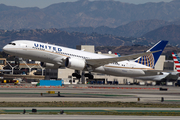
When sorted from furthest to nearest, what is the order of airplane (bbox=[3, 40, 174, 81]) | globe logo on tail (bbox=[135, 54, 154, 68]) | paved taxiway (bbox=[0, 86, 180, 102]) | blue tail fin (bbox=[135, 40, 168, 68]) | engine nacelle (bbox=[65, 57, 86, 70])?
blue tail fin (bbox=[135, 40, 168, 68]), globe logo on tail (bbox=[135, 54, 154, 68]), engine nacelle (bbox=[65, 57, 86, 70]), airplane (bbox=[3, 40, 174, 81]), paved taxiway (bbox=[0, 86, 180, 102])

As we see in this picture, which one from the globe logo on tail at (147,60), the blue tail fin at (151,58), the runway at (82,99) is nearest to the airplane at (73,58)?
the globe logo on tail at (147,60)

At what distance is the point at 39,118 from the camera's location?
1203 inches

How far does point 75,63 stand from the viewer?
2344 inches

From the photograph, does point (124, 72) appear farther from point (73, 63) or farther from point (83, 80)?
point (83, 80)

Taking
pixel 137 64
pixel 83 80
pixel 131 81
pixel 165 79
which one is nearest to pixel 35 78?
pixel 83 80

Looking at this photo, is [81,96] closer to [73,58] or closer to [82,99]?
[82,99]

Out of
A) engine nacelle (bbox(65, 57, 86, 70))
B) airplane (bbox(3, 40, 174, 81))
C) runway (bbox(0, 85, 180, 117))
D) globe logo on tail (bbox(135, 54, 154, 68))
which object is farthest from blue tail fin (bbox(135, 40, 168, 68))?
engine nacelle (bbox(65, 57, 86, 70))

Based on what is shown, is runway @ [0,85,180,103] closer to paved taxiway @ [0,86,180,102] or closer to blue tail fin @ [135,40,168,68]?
paved taxiway @ [0,86,180,102]

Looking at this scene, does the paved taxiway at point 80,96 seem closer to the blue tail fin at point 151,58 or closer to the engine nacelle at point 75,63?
the engine nacelle at point 75,63

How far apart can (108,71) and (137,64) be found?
32.4ft

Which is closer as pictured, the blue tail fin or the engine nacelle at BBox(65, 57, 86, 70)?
the engine nacelle at BBox(65, 57, 86, 70)

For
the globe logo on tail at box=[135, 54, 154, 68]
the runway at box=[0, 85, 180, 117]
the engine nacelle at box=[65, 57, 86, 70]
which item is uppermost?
the globe logo on tail at box=[135, 54, 154, 68]

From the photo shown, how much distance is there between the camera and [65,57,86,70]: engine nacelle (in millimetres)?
58772

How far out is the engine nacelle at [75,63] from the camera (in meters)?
58.8
